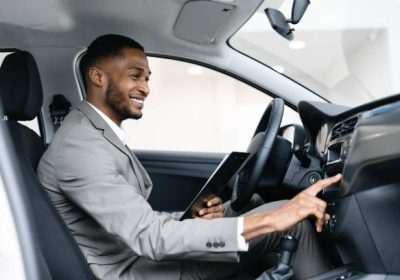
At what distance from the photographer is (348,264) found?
4.37ft

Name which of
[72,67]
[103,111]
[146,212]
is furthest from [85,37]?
[146,212]

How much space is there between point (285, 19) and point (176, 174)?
1.09m

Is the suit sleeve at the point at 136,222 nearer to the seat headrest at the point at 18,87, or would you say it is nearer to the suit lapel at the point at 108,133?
the suit lapel at the point at 108,133

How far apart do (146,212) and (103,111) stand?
1.74 ft

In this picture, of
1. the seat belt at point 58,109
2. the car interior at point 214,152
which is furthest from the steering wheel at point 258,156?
the seat belt at point 58,109

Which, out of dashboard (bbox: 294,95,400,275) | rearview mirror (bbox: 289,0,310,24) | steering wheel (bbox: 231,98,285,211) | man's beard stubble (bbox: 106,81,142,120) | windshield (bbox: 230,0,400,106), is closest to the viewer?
dashboard (bbox: 294,95,400,275)

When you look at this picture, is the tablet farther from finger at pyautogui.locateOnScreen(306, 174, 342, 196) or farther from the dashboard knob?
finger at pyautogui.locateOnScreen(306, 174, 342, 196)

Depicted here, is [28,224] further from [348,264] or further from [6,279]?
[348,264]

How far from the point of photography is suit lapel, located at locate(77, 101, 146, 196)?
152 centimetres

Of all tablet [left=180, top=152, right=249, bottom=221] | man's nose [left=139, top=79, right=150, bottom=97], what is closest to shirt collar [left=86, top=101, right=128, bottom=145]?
man's nose [left=139, top=79, right=150, bottom=97]

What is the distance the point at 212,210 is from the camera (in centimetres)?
170

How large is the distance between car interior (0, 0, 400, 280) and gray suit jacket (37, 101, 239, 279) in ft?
0.31

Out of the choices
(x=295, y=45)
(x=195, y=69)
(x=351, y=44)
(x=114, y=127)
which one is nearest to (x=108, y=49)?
(x=114, y=127)

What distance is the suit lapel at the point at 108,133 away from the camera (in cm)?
152
